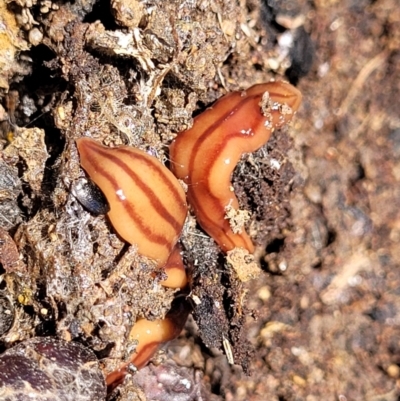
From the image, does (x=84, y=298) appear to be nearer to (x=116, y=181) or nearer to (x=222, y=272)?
(x=116, y=181)

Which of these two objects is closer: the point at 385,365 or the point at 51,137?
the point at 51,137

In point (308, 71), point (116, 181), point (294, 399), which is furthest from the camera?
point (308, 71)

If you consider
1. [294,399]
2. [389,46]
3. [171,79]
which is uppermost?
[389,46]

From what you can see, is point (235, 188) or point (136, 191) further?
point (235, 188)

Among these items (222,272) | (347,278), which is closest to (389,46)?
(347,278)

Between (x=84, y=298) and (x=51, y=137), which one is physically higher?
(x=51, y=137)

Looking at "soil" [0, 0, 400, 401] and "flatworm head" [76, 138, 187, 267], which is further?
"soil" [0, 0, 400, 401]

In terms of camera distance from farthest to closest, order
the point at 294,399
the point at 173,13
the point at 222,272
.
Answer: the point at 294,399 < the point at 222,272 < the point at 173,13

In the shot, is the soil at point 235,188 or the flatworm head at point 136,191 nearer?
the flatworm head at point 136,191
